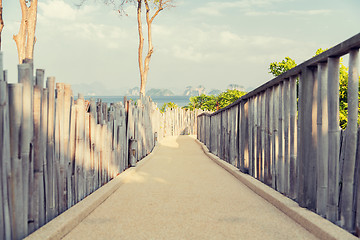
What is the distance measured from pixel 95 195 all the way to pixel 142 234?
1.33 m

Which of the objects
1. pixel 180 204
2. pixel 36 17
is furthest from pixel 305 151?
pixel 36 17

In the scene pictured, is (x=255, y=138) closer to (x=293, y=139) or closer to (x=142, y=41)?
(x=293, y=139)

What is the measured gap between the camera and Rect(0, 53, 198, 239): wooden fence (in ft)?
8.69

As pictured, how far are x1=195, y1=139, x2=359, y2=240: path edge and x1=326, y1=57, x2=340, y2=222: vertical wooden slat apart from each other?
0.49ft

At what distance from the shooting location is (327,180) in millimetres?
3184

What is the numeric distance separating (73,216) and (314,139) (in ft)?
8.02

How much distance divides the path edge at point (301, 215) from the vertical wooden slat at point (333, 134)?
0.49 feet

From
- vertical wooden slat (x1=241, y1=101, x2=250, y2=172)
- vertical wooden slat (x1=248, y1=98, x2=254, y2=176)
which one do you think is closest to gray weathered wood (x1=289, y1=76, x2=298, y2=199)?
vertical wooden slat (x1=248, y1=98, x2=254, y2=176)

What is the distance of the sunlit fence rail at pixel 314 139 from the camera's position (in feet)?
9.22

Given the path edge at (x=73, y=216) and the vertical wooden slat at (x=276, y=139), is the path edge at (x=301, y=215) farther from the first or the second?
the path edge at (x=73, y=216)

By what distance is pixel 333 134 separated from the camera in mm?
3055

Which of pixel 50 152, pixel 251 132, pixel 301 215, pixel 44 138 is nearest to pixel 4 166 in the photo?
pixel 44 138

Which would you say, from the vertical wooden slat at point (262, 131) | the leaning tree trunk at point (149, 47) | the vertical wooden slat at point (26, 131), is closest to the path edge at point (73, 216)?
the vertical wooden slat at point (26, 131)

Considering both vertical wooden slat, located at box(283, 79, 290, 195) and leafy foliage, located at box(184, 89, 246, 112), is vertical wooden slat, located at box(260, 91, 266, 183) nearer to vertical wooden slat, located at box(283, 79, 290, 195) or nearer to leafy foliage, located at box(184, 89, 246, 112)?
vertical wooden slat, located at box(283, 79, 290, 195)
